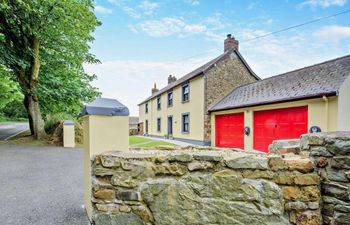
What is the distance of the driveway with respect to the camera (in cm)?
285

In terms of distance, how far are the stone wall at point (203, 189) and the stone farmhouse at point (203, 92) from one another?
11157 millimetres

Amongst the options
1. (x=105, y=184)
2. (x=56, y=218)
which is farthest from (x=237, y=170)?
(x=56, y=218)

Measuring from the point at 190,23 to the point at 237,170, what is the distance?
1207 cm

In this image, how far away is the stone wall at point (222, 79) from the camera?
13.1 metres

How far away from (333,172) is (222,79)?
12556mm

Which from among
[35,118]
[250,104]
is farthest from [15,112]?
[250,104]

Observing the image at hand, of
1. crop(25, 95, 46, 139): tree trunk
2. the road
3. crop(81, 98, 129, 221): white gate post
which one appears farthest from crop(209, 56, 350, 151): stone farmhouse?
the road

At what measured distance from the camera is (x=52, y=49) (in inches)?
418

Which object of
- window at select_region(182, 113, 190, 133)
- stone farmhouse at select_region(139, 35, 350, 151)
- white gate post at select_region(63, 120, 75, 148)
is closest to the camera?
stone farmhouse at select_region(139, 35, 350, 151)

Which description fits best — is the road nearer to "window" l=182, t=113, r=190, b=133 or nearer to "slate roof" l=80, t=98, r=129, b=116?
"window" l=182, t=113, r=190, b=133

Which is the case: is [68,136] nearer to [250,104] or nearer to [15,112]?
[250,104]

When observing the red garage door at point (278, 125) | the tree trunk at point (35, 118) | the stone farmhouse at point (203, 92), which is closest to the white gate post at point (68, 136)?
the tree trunk at point (35, 118)

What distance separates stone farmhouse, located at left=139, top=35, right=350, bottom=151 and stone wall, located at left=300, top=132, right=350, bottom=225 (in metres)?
6.94

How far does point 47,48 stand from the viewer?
1052 cm
